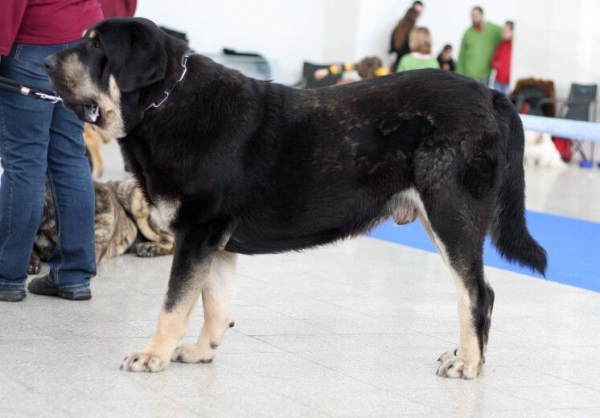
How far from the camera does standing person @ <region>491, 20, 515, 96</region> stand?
17359 mm

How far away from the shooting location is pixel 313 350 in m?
4.25

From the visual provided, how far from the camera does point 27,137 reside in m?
4.71

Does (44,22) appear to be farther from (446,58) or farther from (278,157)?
(446,58)

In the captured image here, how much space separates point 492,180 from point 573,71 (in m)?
13.6

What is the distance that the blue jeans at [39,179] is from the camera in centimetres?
467

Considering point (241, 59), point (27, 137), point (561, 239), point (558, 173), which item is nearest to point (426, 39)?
point (558, 173)

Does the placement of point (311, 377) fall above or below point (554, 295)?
above

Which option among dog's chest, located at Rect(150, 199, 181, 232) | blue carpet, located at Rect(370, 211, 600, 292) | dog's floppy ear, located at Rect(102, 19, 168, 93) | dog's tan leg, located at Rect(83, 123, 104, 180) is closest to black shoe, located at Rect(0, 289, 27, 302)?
dog's chest, located at Rect(150, 199, 181, 232)

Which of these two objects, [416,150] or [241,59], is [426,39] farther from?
[416,150]

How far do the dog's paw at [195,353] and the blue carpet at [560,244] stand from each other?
2.72 metres

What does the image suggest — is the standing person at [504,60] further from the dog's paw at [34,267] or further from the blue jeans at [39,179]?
the blue jeans at [39,179]

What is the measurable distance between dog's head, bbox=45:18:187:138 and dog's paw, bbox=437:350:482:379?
1.55 metres

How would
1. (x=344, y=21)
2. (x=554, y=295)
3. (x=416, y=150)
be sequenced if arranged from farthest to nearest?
(x=344, y=21) < (x=554, y=295) < (x=416, y=150)

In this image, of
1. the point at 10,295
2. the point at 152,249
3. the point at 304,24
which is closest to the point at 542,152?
the point at 304,24
